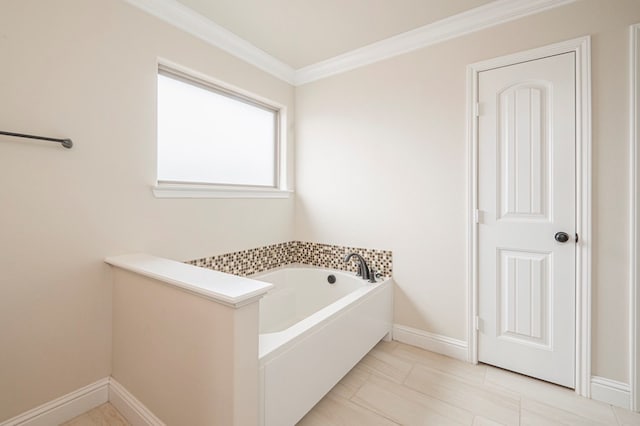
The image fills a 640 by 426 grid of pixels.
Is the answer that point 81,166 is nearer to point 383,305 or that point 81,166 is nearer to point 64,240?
point 64,240

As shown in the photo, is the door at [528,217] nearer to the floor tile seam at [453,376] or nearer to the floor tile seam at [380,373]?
the floor tile seam at [453,376]

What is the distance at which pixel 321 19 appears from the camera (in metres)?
2.09

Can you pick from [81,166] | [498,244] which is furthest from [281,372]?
[498,244]

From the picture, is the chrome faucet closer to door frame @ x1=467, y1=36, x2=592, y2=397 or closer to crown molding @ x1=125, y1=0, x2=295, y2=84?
door frame @ x1=467, y1=36, x2=592, y2=397

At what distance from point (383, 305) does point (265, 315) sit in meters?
0.97

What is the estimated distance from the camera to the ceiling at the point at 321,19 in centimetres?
192

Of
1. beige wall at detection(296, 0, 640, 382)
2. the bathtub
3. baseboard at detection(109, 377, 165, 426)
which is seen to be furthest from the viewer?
beige wall at detection(296, 0, 640, 382)

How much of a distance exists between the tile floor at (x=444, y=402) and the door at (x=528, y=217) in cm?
16

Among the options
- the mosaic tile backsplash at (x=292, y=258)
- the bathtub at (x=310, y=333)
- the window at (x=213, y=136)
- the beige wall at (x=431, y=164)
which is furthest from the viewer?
the mosaic tile backsplash at (x=292, y=258)

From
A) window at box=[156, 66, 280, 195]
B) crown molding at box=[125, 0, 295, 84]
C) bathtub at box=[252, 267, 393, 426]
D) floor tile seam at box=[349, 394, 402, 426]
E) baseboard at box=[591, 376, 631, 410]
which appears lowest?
floor tile seam at box=[349, 394, 402, 426]

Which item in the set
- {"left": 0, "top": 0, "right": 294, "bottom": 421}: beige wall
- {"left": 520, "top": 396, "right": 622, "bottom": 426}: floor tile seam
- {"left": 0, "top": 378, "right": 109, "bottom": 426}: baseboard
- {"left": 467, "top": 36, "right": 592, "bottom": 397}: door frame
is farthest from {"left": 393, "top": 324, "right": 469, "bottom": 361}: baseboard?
{"left": 0, "top": 378, "right": 109, "bottom": 426}: baseboard

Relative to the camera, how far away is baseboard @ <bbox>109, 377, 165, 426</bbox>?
1421 mm

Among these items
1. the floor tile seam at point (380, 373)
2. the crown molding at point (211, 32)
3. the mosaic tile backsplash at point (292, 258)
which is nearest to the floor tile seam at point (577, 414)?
the floor tile seam at point (380, 373)

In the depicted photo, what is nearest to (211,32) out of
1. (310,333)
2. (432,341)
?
(310,333)
